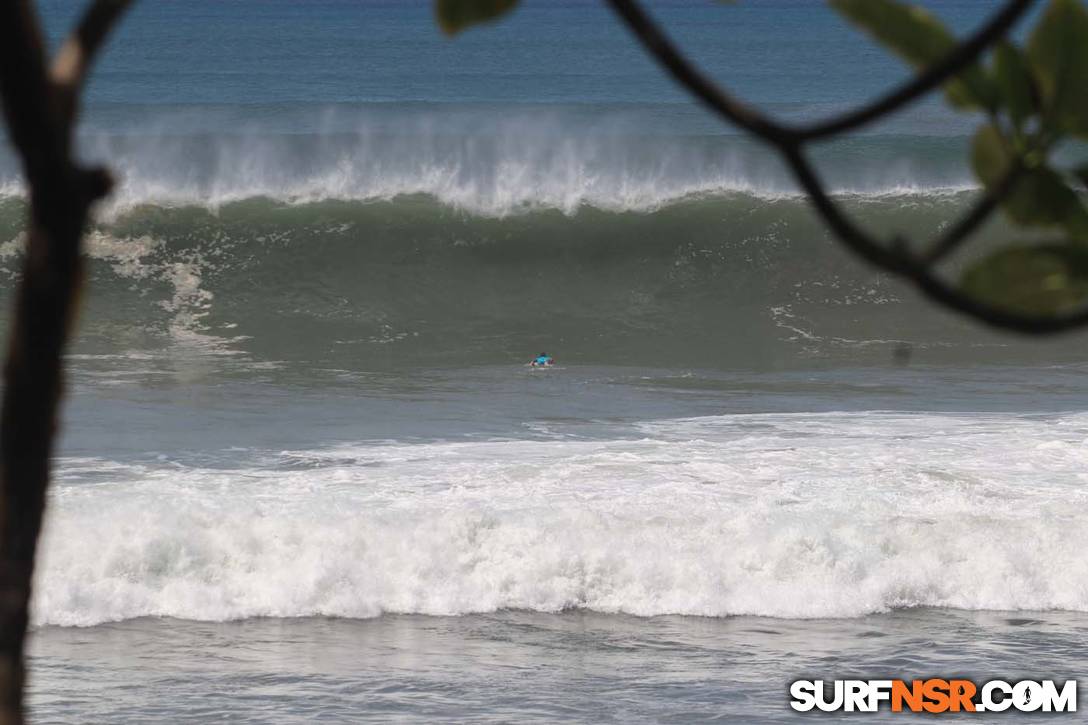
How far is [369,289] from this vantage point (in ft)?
54.7

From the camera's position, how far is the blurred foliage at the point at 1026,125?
69cm

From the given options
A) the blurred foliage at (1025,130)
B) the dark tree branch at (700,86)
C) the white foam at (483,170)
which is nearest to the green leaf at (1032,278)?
the blurred foliage at (1025,130)

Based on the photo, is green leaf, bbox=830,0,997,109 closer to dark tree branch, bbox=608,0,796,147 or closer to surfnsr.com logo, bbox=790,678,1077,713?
dark tree branch, bbox=608,0,796,147

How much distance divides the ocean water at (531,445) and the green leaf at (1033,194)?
813 millimetres

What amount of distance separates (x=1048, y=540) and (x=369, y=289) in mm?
9963

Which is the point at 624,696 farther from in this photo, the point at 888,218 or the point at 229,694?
the point at 888,218

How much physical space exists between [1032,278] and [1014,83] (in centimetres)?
9

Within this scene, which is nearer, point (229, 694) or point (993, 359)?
point (229, 694)

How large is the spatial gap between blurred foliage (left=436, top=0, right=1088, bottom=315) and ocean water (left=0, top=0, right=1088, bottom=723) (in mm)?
794

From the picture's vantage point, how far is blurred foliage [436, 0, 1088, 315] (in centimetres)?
69

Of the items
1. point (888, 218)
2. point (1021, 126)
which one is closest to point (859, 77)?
point (888, 218)

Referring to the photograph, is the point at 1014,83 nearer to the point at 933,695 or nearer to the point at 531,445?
the point at 933,695

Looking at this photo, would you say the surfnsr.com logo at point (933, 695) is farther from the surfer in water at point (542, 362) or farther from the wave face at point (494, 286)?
the wave face at point (494, 286)

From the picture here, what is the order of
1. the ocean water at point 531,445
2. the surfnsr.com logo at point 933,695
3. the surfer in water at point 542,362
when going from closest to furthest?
the surfnsr.com logo at point 933,695, the ocean water at point 531,445, the surfer in water at point 542,362
